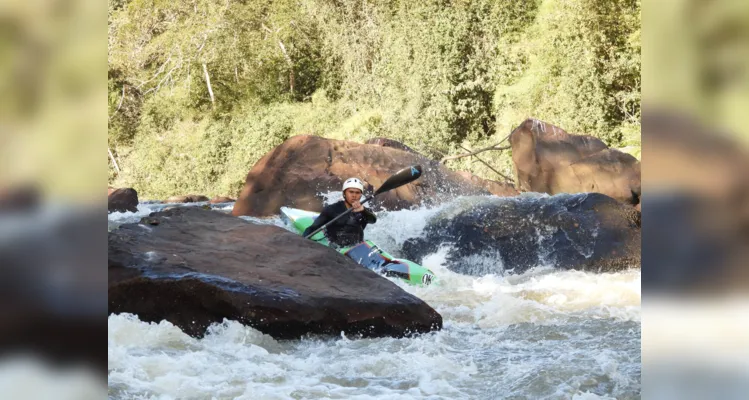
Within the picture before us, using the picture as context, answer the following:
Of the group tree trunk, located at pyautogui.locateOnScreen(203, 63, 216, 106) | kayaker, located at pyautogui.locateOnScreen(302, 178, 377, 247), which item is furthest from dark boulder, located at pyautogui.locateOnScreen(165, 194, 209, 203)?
kayaker, located at pyautogui.locateOnScreen(302, 178, 377, 247)

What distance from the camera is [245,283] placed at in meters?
2.48

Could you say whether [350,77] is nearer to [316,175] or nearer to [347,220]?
[316,175]

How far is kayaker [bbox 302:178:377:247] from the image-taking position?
382 centimetres

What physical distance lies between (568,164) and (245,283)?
3571mm

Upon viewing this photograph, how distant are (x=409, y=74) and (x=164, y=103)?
2.17 metres

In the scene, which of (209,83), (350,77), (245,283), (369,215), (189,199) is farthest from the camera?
(350,77)

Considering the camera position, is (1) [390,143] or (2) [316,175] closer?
(2) [316,175]

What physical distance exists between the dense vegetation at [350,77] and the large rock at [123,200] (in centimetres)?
11

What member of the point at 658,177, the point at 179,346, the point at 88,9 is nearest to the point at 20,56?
the point at 88,9

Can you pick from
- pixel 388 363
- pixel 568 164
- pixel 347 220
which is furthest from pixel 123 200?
pixel 388 363

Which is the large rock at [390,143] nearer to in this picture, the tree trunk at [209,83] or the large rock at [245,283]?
the tree trunk at [209,83]

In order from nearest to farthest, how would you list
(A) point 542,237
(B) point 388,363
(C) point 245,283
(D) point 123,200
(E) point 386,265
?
(C) point 245,283, (B) point 388,363, (E) point 386,265, (A) point 542,237, (D) point 123,200

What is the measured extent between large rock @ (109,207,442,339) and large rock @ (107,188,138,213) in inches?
117

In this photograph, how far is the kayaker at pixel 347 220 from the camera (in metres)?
3.82
